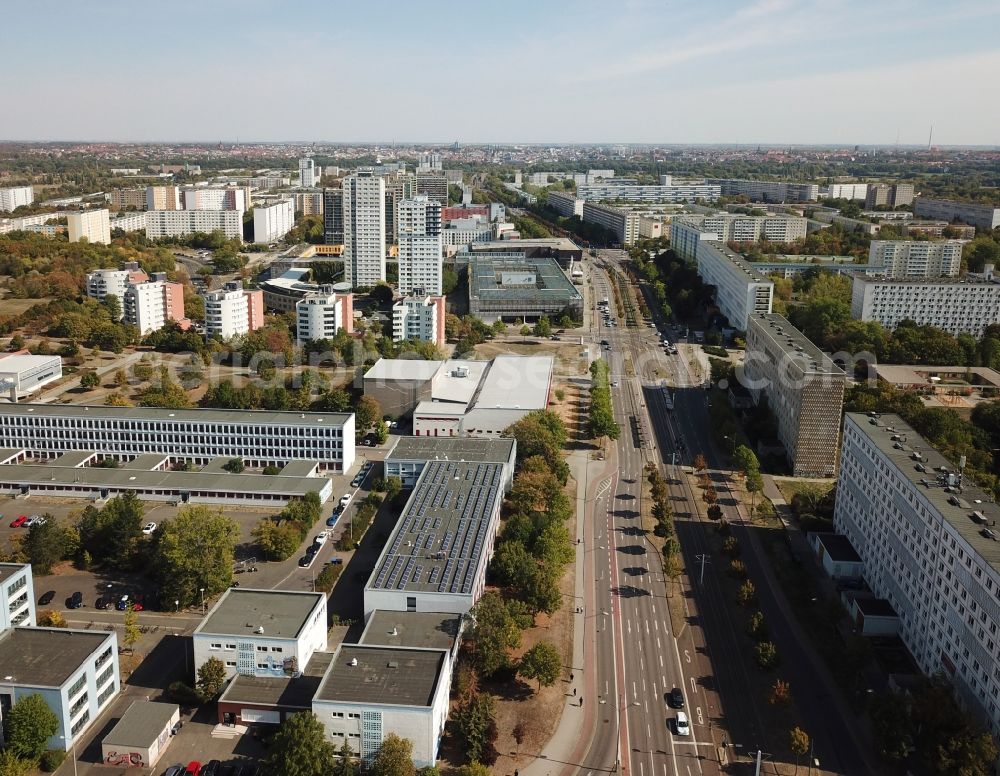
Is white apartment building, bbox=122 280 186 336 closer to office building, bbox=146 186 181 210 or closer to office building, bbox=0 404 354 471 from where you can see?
office building, bbox=0 404 354 471

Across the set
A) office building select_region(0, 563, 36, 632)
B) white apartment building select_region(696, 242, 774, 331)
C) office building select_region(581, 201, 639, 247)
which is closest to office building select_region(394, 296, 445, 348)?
white apartment building select_region(696, 242, 774, 331)

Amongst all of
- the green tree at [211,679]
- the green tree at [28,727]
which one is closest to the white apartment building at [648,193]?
the green tree at [211,679]

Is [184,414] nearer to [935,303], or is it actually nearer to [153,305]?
[153,305]

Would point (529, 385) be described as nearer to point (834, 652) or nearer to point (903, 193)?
point (834, 652)

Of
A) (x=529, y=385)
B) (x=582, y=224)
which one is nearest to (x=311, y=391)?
(x=529, y=385)

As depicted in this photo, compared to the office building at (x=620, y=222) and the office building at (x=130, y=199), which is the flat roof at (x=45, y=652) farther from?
the office building at (x=130, y=199)

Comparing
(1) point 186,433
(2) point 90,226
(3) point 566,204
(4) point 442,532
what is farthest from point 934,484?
(3) point 566,204
